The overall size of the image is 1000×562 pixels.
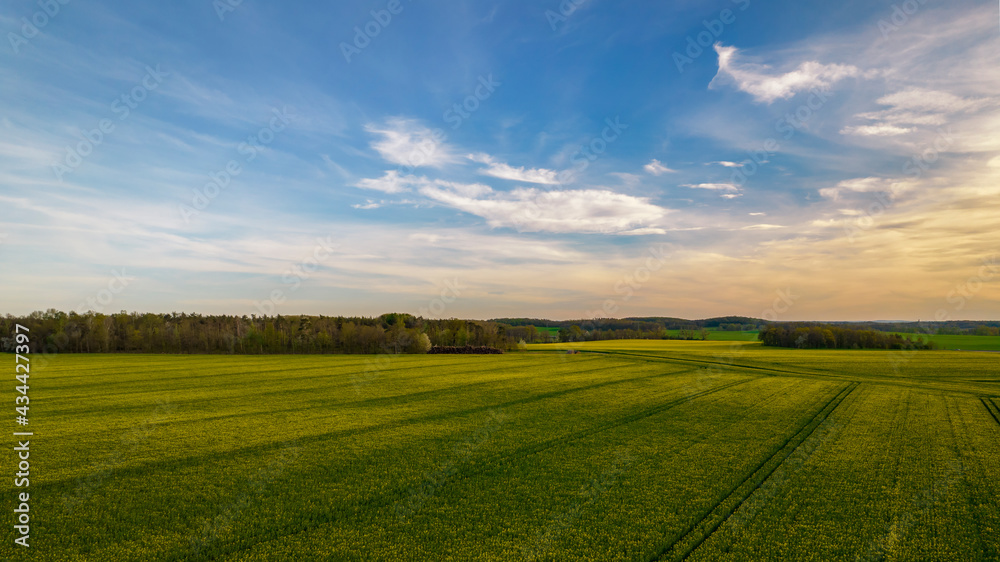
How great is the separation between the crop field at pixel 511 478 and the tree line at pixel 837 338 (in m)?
69.9

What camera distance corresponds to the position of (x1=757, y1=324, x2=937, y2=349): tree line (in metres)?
83.5

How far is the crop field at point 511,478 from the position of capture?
8.86 meters

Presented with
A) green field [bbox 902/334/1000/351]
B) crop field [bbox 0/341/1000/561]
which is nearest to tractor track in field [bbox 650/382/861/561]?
crop field [bbox 0/341/1000/561]

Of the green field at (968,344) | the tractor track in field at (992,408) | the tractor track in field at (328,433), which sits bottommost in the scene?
the green field at (968,344)

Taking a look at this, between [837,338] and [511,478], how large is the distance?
3891 inches

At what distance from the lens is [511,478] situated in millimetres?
12445

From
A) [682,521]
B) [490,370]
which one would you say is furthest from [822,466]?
[490,370]

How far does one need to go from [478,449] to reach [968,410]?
27.1 metres

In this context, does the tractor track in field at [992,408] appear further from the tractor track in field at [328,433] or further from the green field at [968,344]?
the green field at [968,344]

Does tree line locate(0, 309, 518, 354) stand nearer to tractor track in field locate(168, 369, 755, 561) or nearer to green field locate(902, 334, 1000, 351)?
tractor track in field locate(168, 369, 755, 561)

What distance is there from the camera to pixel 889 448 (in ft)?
51.9

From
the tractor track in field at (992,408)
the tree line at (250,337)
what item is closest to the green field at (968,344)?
the tractor track in field at (992,408)

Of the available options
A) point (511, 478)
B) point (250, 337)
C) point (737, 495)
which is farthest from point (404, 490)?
point (250, 337)

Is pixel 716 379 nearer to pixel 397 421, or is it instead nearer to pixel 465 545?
pixel 397 421
